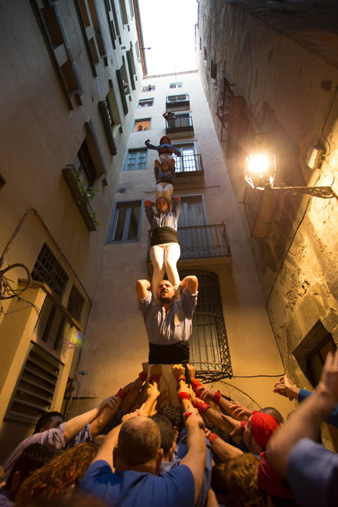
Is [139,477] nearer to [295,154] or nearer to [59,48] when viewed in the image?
[295,154]

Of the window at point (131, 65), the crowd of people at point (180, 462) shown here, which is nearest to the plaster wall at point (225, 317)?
the crowd of people at point (180, 462)

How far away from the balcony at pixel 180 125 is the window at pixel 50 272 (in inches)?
369

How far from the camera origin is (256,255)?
22.2 feet

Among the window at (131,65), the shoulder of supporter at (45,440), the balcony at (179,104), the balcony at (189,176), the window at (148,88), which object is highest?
the window at (148,88)

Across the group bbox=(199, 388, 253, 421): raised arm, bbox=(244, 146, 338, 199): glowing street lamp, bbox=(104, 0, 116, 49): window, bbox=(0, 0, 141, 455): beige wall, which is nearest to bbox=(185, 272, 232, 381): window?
bbox=(199, 388, 253, 421): raised arm

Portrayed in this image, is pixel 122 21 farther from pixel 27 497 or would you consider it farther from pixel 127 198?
pixel 27 497

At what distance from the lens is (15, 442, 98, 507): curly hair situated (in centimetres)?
111

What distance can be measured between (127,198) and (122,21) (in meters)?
10.6

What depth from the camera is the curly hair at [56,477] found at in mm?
1108

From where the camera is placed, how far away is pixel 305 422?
3.28 feet

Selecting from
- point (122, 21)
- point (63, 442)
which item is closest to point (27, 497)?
point (63, 442)

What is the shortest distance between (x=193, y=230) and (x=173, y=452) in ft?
21.1

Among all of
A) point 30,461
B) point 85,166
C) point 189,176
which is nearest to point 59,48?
point 85,166

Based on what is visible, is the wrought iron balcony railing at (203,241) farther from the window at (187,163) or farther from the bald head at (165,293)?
the bald head at (165,293)
